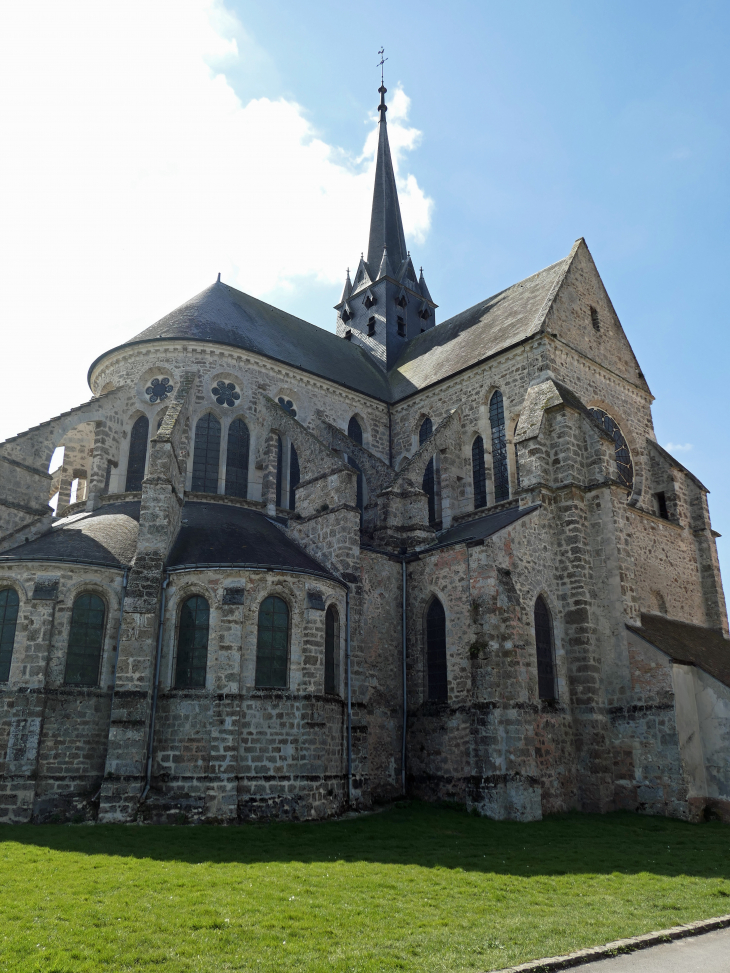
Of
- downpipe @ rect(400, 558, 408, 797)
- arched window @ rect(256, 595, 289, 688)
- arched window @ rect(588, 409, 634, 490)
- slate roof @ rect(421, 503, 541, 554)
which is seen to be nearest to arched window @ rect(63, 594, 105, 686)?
arched window @ rect(256, 595, 289, 688)

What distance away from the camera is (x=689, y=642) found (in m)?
21.1

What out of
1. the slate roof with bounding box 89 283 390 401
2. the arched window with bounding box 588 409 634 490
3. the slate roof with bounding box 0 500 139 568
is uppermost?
the slate roof with bounding box 89 283 390 401

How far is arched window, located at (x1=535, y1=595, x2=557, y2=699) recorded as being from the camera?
19.2 m

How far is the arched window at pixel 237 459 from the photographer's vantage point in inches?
919

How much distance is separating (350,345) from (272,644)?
19.4m

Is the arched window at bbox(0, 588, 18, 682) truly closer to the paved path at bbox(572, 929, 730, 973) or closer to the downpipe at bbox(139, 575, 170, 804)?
the downpipe at bbox(139, 575, 170, 804)

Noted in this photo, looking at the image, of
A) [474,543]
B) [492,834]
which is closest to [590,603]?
→ [474,543]

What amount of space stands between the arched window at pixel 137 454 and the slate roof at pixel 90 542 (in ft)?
6.66

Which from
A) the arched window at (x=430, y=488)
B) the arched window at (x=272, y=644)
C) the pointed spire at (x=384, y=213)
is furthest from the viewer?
the pointed spire at (x=384, y=213)

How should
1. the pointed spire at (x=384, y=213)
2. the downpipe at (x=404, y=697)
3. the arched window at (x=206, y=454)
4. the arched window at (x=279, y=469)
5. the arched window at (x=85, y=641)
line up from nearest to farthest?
the arched window at (x=85, y=641) → the downpipe at (x=404, y=697) → the arched window at (x=206, y=454) → the arched window at (x=279, y=469) → the pointed spire at (x=384, y=213)

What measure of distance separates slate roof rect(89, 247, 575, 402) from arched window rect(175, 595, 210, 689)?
10054mm

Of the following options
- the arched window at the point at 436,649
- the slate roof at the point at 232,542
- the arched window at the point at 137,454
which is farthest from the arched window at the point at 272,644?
the arched window at the point at 137,454

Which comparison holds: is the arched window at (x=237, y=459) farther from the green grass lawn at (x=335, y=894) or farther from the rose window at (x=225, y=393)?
the green grass lawn at (x=335, y=894)

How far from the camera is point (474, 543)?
19.2 meters
